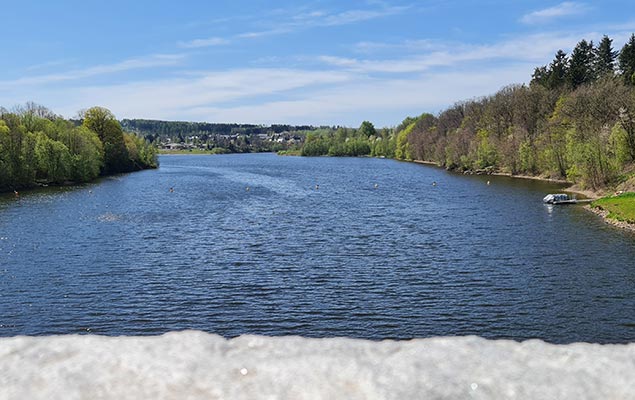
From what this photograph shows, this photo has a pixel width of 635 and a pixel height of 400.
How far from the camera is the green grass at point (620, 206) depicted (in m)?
49.5

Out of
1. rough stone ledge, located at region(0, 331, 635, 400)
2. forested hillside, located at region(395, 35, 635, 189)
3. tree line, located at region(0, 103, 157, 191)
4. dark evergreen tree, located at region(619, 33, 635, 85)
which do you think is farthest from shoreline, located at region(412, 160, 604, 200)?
tree line, located at region(0, 103, 157, 191)

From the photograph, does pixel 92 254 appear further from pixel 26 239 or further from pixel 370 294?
pixel 370 294

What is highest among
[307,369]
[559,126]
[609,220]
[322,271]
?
[559,126]

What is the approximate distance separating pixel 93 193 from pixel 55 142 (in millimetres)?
19819

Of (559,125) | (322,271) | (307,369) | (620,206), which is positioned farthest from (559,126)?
(307,369)

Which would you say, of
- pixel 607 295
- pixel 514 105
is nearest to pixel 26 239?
pixel 607 295

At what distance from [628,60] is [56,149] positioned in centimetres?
11114

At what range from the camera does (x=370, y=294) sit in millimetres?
29484

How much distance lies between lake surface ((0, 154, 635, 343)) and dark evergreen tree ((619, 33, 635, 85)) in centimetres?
6220

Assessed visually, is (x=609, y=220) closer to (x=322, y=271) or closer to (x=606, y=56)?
(x=322, y=271)

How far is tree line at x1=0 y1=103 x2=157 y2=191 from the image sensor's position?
89.6 m

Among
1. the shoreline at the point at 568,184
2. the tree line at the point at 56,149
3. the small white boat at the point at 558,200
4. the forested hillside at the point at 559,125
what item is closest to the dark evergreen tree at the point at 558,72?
the forested hillside at the point at 559,125

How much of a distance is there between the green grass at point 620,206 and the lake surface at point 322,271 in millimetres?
2035

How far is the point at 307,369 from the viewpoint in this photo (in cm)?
516
